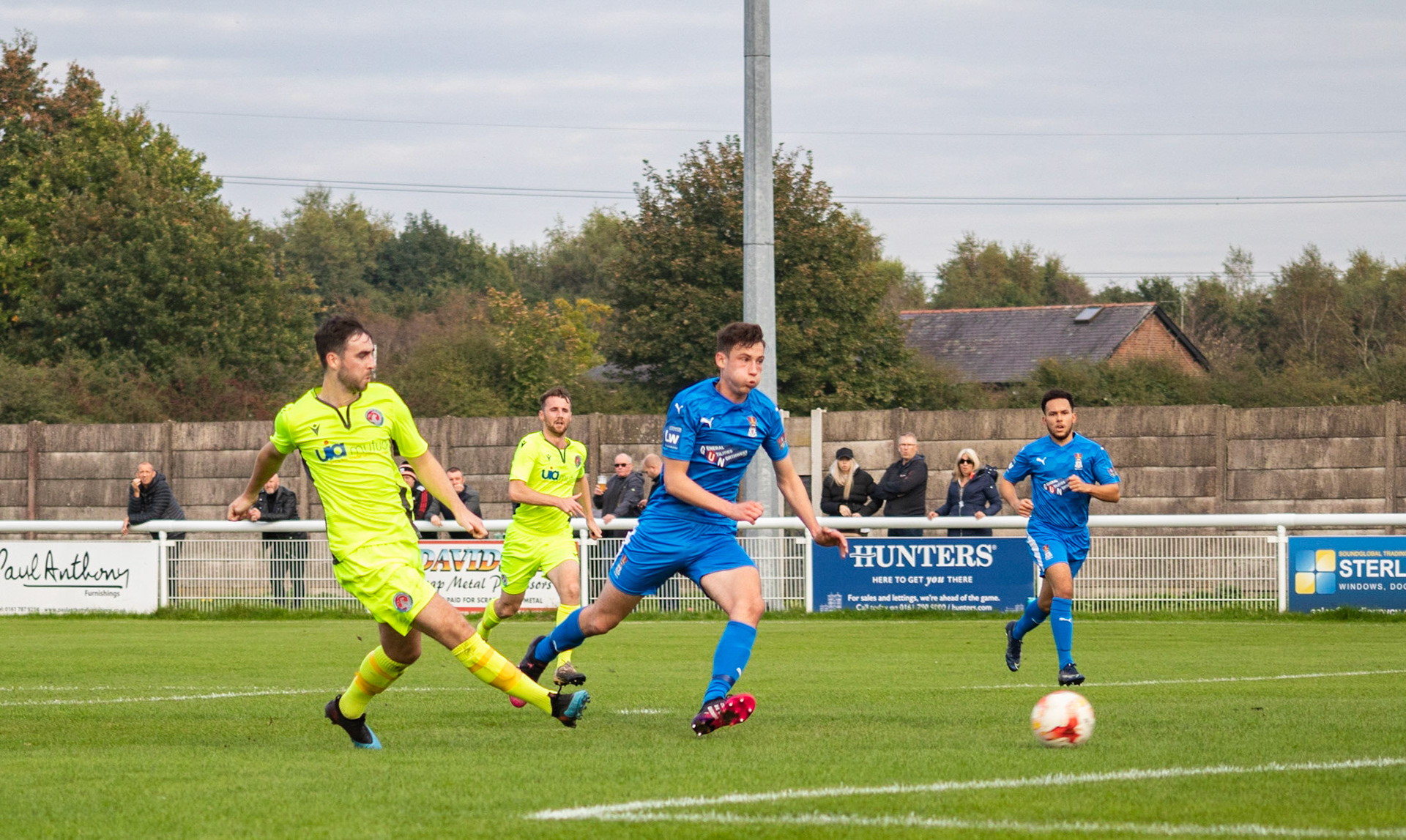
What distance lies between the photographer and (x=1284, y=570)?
58.3 feet

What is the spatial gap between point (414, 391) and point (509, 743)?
34.7m

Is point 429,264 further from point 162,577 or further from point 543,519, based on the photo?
point 543,519

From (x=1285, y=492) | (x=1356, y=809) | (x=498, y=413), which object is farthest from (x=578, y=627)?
(x=498, y=413)

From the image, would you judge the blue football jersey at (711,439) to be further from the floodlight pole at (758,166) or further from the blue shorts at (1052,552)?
the floodlight pole at (758,166)

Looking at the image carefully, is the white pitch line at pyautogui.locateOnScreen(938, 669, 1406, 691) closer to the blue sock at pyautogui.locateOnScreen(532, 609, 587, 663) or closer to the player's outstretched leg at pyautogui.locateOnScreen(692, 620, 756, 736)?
the blue sock at pyautogui.locateOnScreen(532, 609, 587, 663)

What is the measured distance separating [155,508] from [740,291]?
19.4 m

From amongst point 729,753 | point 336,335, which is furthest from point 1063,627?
point 336,335

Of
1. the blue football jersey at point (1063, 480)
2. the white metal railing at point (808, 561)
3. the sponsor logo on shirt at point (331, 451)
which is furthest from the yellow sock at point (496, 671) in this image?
the white metal railing at point (808, 561)

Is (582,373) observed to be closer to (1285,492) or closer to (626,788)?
(1285,492)

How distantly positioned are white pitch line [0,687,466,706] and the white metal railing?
8.01 m

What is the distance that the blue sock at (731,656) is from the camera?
7566 millimetres

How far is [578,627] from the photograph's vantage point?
8453 mm

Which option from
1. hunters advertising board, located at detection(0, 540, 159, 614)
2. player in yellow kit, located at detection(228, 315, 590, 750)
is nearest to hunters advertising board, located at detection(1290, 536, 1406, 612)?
player in yellow kit, located at detection(228, 315, 590, 750)

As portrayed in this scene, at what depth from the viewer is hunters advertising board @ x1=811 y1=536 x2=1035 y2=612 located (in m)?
18.0
